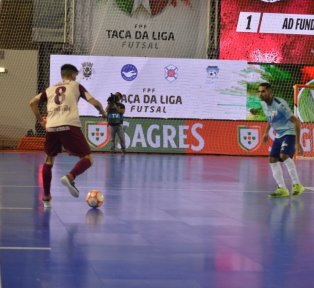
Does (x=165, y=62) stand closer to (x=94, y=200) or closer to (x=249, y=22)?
(x=249, y=22)

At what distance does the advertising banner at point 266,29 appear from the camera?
98.4ft

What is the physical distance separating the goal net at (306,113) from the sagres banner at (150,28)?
4.20 metres

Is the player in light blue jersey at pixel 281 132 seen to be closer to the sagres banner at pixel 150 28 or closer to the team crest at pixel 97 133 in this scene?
the team crest at pixel 97 133

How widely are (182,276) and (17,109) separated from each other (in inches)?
954

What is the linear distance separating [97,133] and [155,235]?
19.4 m

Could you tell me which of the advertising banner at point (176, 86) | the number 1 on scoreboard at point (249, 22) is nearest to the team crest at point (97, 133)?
the advertising banner at point (176, 86)

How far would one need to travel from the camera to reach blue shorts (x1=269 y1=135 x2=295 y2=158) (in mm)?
14141

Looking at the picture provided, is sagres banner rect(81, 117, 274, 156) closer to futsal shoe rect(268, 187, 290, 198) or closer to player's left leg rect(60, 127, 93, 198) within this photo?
futsal shoe rect(268, 187, 290, 198)

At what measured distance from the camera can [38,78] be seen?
30.4 metres

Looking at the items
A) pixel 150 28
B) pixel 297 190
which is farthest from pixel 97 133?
pixel 297 190

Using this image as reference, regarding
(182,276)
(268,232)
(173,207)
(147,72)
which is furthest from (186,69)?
(182,276)

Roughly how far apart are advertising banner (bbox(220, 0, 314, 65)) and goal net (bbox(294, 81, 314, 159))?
153 cm

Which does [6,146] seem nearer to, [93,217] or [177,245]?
[93,217]

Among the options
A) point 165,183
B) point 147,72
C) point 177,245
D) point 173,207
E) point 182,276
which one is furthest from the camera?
point 147,72
